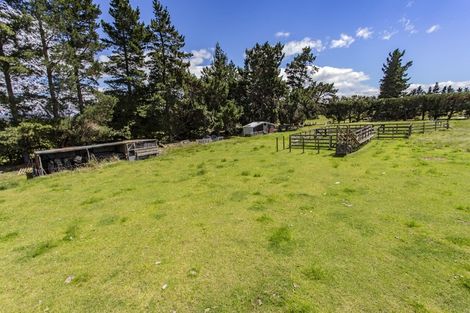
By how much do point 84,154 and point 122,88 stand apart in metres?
15.2

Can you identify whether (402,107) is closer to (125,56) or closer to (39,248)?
(125,56)

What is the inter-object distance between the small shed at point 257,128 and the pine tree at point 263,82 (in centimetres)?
619

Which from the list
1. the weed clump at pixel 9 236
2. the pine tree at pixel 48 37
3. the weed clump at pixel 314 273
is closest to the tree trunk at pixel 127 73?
the pine tree at pixel 48 37

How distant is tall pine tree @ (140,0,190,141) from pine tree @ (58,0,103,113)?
751cm

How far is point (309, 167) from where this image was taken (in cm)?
1446

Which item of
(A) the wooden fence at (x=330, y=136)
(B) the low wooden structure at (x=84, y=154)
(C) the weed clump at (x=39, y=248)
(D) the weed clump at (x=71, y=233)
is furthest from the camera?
(A) the wooden fence at (x=330, y=136)

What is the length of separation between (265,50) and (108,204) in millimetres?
48681

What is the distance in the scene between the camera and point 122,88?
34312 millimetres

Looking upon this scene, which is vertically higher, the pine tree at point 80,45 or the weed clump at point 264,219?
the pine tree at point 80,45

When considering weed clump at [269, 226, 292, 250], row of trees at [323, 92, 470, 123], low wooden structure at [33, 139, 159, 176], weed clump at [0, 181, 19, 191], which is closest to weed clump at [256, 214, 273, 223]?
weed clump at [269, 226, 292, 250]

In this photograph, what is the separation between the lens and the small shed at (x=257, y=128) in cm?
4612

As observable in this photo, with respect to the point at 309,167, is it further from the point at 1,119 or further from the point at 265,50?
the point at 265,50

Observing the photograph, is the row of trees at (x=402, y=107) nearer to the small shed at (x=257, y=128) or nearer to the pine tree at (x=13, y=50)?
the small shed at (x=257, y=128)

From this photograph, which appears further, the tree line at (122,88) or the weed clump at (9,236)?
the tree line at (122,88)
